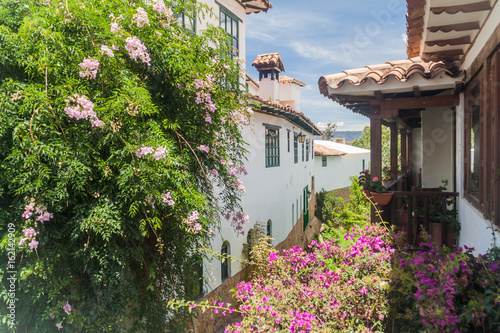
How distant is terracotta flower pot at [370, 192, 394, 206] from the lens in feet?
16.2

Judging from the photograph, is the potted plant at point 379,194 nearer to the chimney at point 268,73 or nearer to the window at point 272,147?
the window at point 272,147

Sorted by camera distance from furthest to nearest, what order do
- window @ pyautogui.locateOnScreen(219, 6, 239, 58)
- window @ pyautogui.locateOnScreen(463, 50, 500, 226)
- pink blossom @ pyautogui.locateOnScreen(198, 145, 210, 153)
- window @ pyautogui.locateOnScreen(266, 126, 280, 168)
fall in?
window @ pyautogui.locateOnScreen(266, 126, 280, 168) < window @ pyautogui.locateOnScreen(219, 6, 239, 58) < pink blossom @ pyautogui.locateOnScreen(198, 145, 210, 153) < window @ pyautogui.locateOnScreen(463, 50, 500, 226)

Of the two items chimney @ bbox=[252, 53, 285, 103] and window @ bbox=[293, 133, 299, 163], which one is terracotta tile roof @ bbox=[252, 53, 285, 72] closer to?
chimney @ bbox=[252, 53, 285, 103]

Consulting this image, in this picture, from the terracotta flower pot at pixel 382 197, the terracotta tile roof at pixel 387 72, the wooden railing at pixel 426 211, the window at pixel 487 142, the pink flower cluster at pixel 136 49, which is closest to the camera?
the pink flower cluster at pixel 136 49

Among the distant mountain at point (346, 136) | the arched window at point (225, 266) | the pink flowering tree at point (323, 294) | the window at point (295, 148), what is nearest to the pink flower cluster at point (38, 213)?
the pink flowering tree at point (323, 294)

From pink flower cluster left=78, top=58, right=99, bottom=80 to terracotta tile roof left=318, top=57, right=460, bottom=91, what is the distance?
3264 mm

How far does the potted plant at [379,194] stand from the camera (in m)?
4.95

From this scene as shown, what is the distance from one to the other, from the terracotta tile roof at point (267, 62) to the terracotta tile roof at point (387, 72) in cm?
765

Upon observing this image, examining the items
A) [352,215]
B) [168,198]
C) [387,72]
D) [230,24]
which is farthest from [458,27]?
[230,24]

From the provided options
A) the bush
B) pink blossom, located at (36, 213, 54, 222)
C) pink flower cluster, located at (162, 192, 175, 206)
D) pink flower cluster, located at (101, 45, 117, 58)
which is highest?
pink flower cluster, located at (101, 45, 117, 58)

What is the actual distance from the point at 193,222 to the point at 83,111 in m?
1.28

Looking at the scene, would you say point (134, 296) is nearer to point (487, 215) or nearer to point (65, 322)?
point (65, 322)

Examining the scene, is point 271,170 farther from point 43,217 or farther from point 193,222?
point 43,217

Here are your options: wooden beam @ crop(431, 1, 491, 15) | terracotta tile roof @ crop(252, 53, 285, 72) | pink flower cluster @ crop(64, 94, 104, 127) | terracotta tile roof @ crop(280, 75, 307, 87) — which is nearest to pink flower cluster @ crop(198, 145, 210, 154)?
pink flower cluster @ crop(64, 94, 104, 127)
